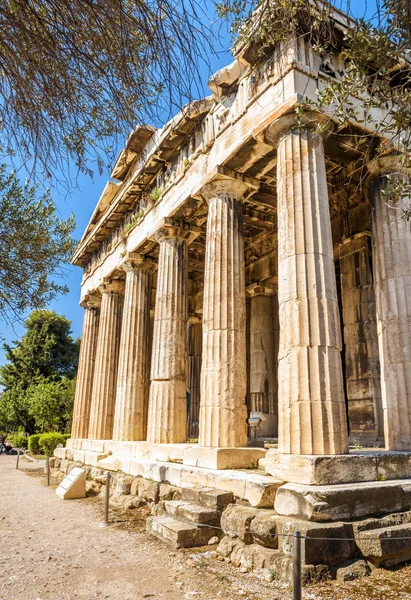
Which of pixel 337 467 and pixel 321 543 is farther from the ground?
pixel 337 467

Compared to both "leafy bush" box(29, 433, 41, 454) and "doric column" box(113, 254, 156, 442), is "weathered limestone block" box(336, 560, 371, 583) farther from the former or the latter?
"leafy bush" box(29, 433, 41, 454)

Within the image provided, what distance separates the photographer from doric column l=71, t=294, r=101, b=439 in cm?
1873

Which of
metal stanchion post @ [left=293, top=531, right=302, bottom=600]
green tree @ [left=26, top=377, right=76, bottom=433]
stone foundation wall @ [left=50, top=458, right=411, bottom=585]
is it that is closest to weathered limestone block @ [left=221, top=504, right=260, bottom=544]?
stone foundation wall @ [left=50, top=458, right=411, bottom=585]

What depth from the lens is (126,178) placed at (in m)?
16.2

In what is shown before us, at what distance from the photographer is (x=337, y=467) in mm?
6305

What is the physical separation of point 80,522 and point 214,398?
3.36 metres

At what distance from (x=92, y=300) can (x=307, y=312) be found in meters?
14.4

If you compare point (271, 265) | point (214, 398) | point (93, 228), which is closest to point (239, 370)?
point (214, 398)

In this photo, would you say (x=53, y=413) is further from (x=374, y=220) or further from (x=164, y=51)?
(x=164, y=51)

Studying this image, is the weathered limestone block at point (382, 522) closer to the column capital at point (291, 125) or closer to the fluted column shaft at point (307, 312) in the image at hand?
the fluted column shaft at point (307, 312)

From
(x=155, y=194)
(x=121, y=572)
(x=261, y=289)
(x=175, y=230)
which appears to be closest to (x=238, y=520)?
(x=121, y=572)

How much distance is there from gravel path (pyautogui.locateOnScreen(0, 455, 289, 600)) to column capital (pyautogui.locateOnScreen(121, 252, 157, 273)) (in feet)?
27.3

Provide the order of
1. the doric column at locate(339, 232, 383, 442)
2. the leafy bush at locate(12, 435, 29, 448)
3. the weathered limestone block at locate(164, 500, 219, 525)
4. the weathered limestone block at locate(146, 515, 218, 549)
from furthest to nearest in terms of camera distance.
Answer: the leafy bush at locate(12, 435, 29, 448), the doric column at locate(339, 232, 383, 442), the weathered limestone block at locate(164, 500, 219, 525), the weathered limestone block at locate(146, 515, 218, 549)

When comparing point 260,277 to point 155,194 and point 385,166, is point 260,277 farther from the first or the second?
point 385,166
